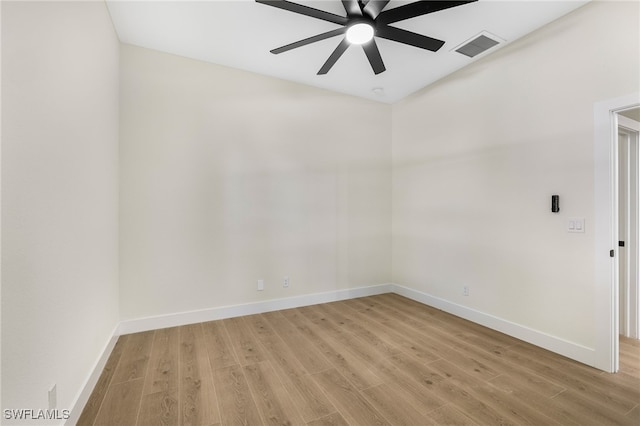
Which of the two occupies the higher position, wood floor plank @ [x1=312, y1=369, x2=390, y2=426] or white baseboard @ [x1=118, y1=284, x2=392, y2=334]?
white baseboard @ [x1=118, y1=284, x2=392, y2=334]

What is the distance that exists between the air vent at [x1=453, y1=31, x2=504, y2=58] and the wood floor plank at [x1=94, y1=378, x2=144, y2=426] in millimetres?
4204

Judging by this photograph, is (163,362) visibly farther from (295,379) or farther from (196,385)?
(295,379)

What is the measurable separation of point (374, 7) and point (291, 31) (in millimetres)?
1034

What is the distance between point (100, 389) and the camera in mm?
1970

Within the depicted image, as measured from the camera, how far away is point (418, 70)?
135 inches

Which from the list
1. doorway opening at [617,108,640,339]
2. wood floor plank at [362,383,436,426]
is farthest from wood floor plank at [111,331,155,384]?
doorway opening at [617,108,640,339]

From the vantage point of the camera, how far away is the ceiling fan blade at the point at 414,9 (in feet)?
5.85

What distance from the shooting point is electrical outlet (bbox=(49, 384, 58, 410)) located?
4.43 feet

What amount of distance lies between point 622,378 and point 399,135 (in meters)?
3.57

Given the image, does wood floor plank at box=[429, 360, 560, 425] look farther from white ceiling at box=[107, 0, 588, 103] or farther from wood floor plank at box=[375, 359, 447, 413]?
white ceiling at box=[107, 0, 588, 103]

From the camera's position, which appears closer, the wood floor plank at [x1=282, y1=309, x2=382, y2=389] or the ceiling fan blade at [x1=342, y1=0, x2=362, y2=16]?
the ceiling fan blade at [x1=342, y1=0, x2=362, y2=16]

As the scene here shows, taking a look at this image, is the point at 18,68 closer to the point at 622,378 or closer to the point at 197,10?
the point at 197,10

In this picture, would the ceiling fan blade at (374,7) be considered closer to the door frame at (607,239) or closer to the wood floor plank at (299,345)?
the door frame at (607,239)

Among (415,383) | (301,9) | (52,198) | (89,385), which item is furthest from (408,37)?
(89,385)
